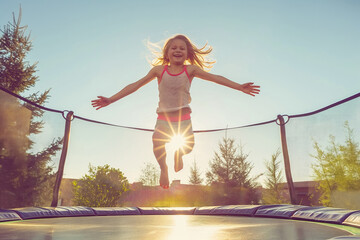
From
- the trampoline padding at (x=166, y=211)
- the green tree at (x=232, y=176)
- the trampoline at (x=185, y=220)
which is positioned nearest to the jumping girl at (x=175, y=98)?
the trampoline at (x=185, y=220)

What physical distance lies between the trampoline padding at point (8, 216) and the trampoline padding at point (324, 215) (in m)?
1.90

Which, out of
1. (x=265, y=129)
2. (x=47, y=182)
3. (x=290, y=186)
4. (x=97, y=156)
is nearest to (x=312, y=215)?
(x=290, y=186)

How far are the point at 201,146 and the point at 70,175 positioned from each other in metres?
1.58

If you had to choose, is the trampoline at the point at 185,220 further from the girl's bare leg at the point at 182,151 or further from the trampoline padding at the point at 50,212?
the girl's bare leg at the point at 182,151

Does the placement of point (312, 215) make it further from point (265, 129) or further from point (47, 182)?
point (47, 182)

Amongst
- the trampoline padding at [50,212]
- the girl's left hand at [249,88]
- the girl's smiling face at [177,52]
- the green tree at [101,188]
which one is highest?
the girl's smiling face at [177,52]

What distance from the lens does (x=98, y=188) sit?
461cm

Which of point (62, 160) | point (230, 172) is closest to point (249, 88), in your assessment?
point (62, 160)

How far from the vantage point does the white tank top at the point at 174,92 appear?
2.17m

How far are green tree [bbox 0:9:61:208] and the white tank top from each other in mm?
Answer: 1499

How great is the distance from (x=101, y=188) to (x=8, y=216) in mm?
2779

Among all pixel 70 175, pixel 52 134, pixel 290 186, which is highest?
pixel 52 134

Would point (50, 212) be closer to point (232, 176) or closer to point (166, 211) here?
point (166, 211)

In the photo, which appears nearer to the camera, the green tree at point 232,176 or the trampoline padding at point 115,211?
the trampoline padding at point 115,211
